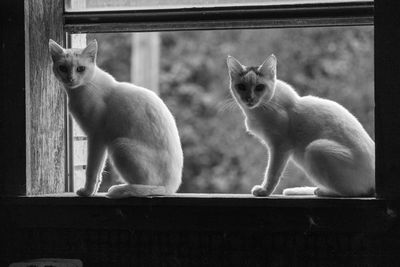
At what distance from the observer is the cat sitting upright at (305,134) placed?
1702 mm

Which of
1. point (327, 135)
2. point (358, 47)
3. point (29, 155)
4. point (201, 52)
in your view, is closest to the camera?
point (327, 135)

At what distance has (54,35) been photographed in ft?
6.54

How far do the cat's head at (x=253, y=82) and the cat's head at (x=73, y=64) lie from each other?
1.31 feet

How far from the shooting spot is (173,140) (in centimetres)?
189

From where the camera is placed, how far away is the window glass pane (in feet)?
6.05

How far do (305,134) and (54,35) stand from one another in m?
0.81

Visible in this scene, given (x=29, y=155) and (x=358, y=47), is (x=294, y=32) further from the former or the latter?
(x=29, y=155)

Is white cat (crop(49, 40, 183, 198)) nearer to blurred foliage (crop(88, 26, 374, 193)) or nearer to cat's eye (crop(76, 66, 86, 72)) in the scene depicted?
cat's eye (crop(76, 66, 86, 72))

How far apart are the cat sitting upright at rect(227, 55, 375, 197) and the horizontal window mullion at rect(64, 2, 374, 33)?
0.13m

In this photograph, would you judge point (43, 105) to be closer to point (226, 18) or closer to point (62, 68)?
point (62, 68)
